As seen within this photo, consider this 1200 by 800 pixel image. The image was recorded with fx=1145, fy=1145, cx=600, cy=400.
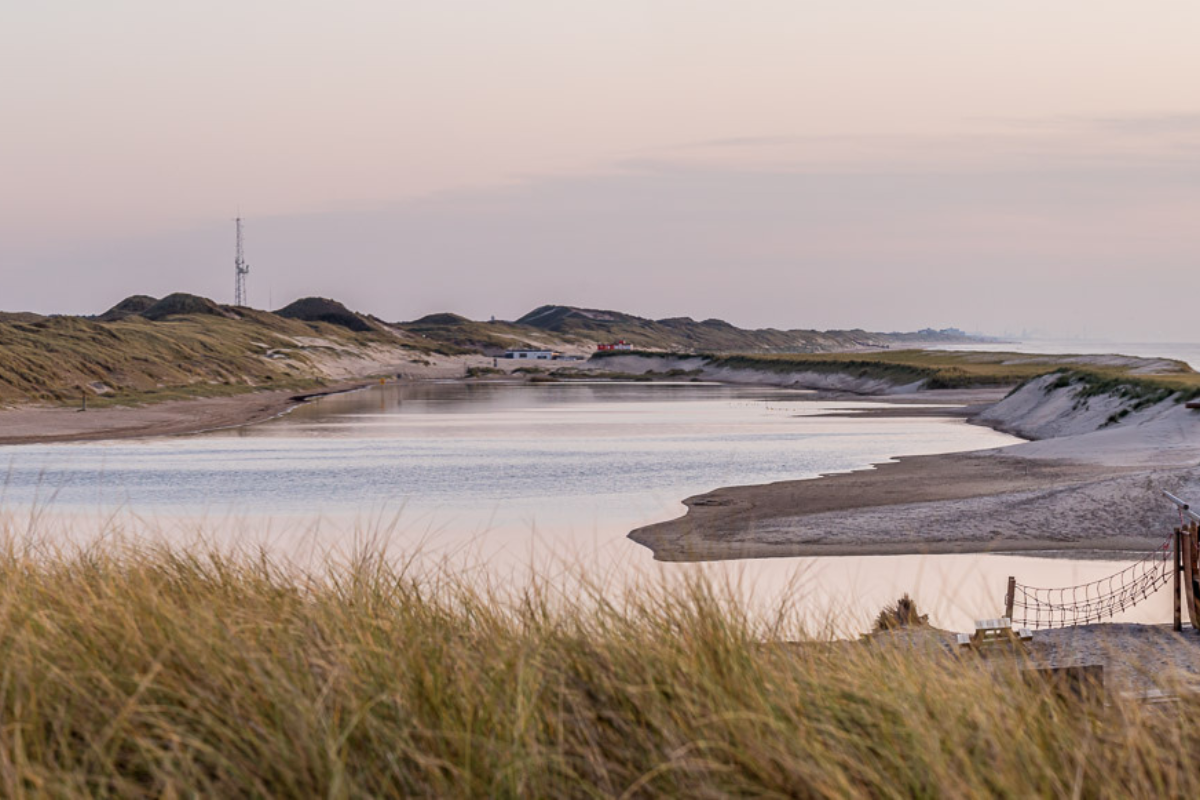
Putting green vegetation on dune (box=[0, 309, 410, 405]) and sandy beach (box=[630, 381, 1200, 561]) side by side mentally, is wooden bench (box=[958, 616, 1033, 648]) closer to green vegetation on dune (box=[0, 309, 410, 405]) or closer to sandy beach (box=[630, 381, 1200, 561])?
sandy beach (box=[630, 381, 1200, 561])

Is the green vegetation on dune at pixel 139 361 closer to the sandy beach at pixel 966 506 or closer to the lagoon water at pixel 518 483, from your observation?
the lagoon water at pixel 518 483

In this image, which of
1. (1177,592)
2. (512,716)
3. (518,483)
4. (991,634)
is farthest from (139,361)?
(512,716)

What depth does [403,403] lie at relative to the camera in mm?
79375

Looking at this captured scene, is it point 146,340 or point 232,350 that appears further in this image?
point 232,350

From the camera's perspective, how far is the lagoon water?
15.7 meters

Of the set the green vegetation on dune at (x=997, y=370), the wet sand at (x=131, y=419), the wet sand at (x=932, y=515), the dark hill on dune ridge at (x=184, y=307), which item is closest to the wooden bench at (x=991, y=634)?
Result: the wet sand at (x=932, y=515)

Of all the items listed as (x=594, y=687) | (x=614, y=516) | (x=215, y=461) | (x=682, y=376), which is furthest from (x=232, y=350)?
(x=594, y=687)

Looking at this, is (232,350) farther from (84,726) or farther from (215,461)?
(84,726)

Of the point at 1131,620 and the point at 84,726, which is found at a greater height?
the point at 84,726

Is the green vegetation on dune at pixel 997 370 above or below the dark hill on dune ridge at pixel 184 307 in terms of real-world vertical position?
below

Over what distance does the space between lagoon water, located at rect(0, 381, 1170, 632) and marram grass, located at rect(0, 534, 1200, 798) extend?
2.40ft

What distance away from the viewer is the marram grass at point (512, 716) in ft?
12.5

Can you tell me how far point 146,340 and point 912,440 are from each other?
7858 centimetres

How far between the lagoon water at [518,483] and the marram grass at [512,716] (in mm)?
731
